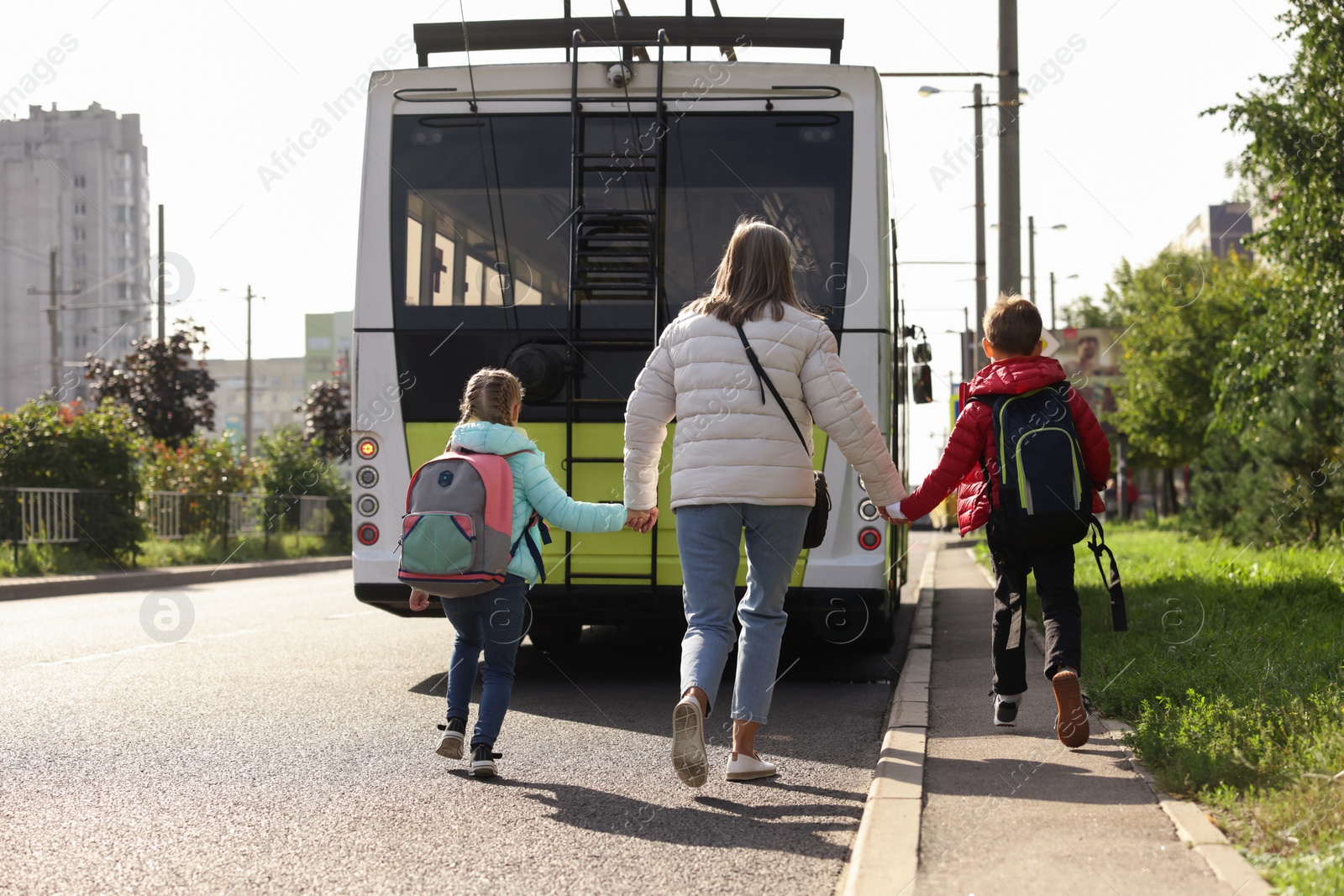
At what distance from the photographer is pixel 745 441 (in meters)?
A: 4.85

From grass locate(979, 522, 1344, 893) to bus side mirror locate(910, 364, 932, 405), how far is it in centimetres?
180

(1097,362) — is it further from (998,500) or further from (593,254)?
(998,500)

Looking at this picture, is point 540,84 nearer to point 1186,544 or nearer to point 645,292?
point 645,292

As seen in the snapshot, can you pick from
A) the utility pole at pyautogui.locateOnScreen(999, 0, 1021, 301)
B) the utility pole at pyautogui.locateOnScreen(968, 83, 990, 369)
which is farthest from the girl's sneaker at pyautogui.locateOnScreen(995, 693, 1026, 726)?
the utility pole at pyautogui.locateOnScreen(968, 83, 990, 369)

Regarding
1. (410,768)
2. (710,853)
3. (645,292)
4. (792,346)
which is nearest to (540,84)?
(645,292)

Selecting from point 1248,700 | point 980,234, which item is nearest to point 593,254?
point 1248,700

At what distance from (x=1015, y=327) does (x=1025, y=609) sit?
1.09 metres

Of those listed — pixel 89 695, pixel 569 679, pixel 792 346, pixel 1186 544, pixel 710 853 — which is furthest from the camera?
pixel 1186 544

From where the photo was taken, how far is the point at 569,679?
8.20m

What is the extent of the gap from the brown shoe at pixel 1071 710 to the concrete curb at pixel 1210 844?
15.0 inches

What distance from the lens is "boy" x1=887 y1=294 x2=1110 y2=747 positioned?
5164 mm

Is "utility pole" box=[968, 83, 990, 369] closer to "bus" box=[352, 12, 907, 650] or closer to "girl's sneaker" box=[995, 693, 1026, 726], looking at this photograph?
"bus" box=[352, 12, 907, 650]

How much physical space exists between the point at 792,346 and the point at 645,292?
2546mm

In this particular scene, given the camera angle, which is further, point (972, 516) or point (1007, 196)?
point (1007, 196)
